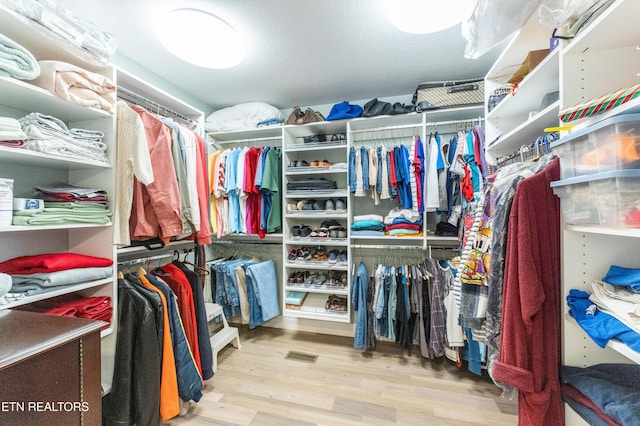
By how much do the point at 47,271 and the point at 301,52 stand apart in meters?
1.95

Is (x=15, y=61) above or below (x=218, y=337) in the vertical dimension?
above

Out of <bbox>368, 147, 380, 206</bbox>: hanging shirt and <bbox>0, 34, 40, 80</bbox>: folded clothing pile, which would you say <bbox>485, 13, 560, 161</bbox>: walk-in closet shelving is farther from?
<bbox>0, 34, 40, 80</bbox>: folded clothing pile

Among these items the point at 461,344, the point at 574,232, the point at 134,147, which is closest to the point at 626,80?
the point at 574,232

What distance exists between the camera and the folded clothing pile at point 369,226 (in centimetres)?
225

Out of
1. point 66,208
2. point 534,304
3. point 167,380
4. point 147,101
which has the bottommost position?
point 167,380

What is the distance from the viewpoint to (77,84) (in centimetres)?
123

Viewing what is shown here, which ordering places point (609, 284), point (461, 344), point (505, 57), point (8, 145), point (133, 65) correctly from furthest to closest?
point (133, 65) < point (461, 344) < point (505, 57) < point (8, 145) < point (609, 284)

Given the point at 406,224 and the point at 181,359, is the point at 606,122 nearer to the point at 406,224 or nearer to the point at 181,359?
the point at 406,224

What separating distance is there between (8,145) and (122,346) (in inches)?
42.0

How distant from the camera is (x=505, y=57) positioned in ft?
4.69

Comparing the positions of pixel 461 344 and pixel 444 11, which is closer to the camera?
pixel 444 11

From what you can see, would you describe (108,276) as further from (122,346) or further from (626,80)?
(626,80)

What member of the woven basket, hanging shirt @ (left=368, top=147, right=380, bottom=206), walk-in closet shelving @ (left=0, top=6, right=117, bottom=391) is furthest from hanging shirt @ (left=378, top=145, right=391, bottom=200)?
walk-in closet shelving @ (left=0, top=6, right=117, bottom=391)

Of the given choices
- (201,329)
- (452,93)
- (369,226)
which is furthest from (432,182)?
(201,329)
